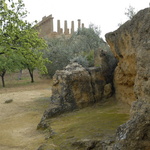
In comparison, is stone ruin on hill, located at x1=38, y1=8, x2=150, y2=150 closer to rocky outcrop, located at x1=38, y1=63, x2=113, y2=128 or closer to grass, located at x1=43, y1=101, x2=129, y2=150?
rocky outcrop, located at x1=38, y1=63, x2=113, y2=128

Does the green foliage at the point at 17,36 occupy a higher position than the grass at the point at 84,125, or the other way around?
the green foliage at the point at 17,36

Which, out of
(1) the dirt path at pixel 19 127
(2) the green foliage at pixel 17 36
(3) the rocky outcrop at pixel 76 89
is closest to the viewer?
(1) the dirt path at pixel 19 127

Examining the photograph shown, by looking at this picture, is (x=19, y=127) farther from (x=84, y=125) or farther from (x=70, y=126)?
(x=84, y=125)

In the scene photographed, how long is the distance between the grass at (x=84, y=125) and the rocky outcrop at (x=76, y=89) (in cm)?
41

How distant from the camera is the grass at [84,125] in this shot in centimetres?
602

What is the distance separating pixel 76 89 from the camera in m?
10.2

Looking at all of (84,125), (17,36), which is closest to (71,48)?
(17,36)

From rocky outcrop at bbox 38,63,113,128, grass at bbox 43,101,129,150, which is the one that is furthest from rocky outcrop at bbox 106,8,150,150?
rocky outcrop at bbox 38,63,113,128

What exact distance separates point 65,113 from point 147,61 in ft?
17.6

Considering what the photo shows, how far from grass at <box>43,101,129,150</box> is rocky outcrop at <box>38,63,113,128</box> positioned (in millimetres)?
415

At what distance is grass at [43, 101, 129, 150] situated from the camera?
6.02 m

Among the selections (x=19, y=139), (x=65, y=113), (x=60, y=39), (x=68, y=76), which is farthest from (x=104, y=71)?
(x=60, y=39)

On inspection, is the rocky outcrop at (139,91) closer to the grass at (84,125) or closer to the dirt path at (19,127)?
the grass at (84,125)

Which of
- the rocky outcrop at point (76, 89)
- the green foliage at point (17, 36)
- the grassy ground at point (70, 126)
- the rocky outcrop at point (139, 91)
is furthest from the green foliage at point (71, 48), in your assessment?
the rocky outcrop at point (139, 91)
